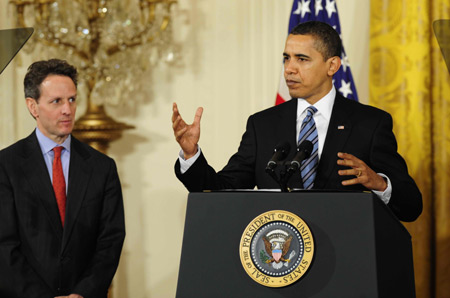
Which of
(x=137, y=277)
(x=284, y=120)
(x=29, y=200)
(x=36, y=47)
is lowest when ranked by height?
(x=137, y=277)

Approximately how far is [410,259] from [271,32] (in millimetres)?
3109

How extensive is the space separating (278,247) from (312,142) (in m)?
0.90

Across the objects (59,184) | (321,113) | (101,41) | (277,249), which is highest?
(101,41)

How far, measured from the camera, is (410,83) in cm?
430

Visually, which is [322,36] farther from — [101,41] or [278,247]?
[101,41]

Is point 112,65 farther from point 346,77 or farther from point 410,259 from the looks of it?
point 410,259

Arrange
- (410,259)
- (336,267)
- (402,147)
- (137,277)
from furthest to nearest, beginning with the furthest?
(137,277) → (402,147) → (410,259) → (336,267)

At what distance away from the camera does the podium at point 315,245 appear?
1.84 metres

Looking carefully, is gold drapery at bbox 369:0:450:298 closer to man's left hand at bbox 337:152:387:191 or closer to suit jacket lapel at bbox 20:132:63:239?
man's left hand at bbox 337:152:387:191

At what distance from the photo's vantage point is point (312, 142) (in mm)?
2717

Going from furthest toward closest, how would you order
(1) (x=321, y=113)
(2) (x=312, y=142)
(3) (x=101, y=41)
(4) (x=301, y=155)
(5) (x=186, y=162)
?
(3) (x=101, y=41) → (1) (x=321, y=113) → (2) (x=312, y=142) → (5) (x=186, y=162) → (4) (x=301, y=155)

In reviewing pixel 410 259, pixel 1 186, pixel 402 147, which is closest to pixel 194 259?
pixel 410 259

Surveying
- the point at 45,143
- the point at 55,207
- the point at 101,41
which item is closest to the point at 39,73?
the point at 45,143

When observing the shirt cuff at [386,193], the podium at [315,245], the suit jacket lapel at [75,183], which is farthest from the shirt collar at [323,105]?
the suit jacket lapel at [75,183]
